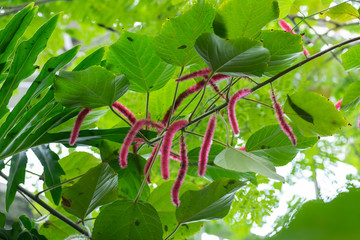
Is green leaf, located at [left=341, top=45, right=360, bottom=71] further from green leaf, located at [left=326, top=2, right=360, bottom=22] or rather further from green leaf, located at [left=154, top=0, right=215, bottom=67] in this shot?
green leaf, located at [left=154, top=0, right=215, bottom=67]

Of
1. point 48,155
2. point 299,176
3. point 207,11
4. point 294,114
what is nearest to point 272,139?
point 294,114

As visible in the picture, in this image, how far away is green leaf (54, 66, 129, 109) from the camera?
30cm

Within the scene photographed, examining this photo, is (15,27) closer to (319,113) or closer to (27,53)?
(27,53)

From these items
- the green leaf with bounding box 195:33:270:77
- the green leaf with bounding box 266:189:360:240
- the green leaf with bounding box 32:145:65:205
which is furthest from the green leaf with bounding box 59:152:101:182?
the green leaf with bounding box 266:189:360:240

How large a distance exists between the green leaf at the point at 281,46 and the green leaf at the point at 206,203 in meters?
0.12

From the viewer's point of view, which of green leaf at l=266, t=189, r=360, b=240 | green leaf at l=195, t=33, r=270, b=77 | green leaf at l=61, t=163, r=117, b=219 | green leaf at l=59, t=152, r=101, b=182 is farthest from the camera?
green leaf at l=59, t=152, r=101, b=182

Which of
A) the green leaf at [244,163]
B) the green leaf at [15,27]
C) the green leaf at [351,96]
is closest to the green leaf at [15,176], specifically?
the green leaf at [15,27]

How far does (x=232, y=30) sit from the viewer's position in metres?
0.30

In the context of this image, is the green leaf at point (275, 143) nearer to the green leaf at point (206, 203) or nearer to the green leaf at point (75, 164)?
the green leaf at point (206, 203)

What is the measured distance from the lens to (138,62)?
33cm

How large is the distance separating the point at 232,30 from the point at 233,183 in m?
0.14

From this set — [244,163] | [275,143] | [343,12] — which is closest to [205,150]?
[244,163]

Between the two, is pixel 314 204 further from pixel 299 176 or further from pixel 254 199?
pixel 299 176

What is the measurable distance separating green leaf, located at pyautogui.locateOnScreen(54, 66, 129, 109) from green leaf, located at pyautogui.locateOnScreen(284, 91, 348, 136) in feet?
0.52
